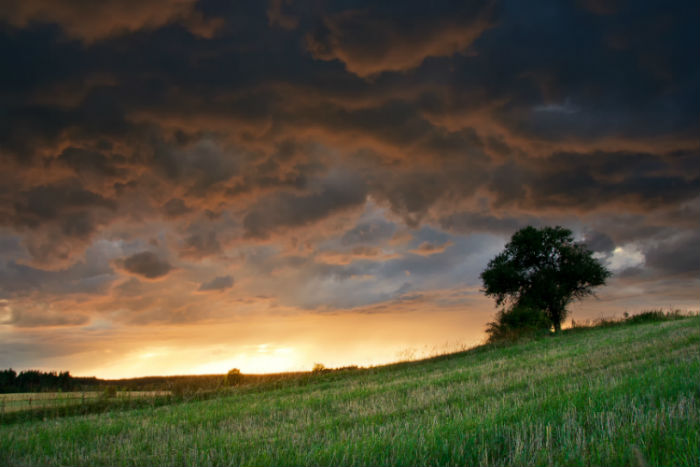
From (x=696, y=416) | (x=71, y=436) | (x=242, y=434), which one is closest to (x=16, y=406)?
(x=71, y=436)

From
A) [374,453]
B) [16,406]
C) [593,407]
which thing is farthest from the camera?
[16,406]

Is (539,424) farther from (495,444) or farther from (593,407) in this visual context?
(593,407)

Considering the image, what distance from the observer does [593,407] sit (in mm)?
6855

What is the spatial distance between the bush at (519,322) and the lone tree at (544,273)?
9.79 feet

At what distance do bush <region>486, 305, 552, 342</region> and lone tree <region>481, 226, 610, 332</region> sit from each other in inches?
117

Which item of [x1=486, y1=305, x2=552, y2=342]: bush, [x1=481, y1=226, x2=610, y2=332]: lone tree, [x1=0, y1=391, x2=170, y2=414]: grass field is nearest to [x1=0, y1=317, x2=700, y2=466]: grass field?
[x1=0, y1=391, x2=170, y2=414]: grass field

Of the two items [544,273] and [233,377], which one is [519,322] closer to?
[544,273]

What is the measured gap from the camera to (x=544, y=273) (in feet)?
153

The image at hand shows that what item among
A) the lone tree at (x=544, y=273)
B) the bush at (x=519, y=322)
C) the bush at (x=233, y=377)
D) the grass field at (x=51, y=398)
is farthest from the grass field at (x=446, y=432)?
the lone tree at (x=544, y=273)

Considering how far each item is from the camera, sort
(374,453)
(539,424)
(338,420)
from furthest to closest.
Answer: (338,420) < (539,424) < (374,453)

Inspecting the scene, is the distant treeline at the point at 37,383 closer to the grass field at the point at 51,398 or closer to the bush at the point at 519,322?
the grass field at the point at 51,398

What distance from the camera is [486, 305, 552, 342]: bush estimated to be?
3812cm

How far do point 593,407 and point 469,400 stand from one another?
3282 millimetres

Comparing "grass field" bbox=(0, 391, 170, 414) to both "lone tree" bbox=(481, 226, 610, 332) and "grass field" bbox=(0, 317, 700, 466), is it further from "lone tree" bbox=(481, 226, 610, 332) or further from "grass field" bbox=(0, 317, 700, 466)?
"lone tree" bbox=(481, 226, 610, 332)
